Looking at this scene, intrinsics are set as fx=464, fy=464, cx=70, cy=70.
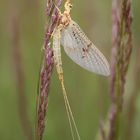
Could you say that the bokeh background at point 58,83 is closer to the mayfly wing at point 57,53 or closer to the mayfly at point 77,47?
the mayfly at point 77,47

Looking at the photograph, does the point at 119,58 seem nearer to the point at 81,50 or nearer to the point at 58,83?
the point at 81,50

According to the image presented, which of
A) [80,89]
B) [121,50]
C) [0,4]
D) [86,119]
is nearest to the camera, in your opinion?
[121,50]

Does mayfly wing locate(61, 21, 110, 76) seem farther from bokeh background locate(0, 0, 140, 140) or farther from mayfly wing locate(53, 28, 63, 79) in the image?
bokeh background locate(0, 0, 140, 140)

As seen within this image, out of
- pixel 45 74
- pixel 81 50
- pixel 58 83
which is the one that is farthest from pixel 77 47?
pixel 58 83

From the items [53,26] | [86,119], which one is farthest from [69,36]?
[86,119]

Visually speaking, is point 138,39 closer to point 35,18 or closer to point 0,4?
point 35,18

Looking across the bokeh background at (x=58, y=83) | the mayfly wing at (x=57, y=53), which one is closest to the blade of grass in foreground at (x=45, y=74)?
the mayfly wing at (x=57, y=53)

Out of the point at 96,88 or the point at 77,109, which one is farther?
the point at 96,88
